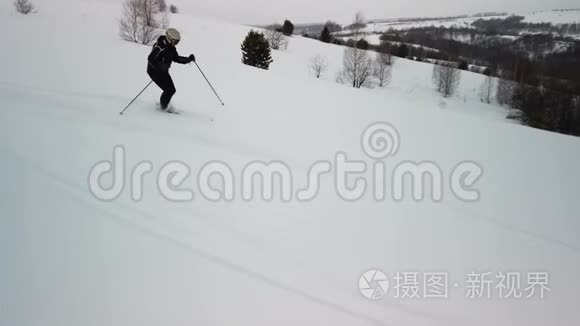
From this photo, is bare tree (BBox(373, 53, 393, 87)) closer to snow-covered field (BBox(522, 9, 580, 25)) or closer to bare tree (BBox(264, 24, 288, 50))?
bare tree (BBox(264, 24, 288, 50))

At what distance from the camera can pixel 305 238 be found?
11.0 feet

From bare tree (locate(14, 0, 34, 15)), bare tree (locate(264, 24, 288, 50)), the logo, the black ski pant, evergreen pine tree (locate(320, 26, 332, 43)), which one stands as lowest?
the logo

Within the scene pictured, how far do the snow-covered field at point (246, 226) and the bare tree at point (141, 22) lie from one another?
10.2 meters

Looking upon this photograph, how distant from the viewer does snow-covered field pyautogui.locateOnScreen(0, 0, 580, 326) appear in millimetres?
2643

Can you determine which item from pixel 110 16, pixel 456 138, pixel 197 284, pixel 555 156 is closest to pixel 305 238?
pixel 197 284

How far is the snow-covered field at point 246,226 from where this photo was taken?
104 inches

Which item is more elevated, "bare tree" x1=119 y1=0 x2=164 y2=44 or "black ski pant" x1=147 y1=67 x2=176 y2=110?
"bare tree" x1=119 y1=0 x2=164 y2=44

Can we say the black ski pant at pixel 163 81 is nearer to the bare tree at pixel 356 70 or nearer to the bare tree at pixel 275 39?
the bare tree at pixel 356 70

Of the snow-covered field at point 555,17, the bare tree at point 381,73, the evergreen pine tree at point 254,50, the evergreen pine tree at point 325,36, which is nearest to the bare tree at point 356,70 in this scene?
the bare tree at point 381,73

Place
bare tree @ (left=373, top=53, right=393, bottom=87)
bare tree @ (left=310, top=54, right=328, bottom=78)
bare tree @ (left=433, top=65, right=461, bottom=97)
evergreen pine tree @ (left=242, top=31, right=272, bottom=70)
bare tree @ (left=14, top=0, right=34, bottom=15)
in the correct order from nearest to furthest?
bare tree @ (left=14, top=0, right=34, bottom=15) < evergreen pine tree @ (left=242, top=31, right=272, bottom=70) < bare tree @ (left=310, top=54, right=328, bottom=78) < bare tree @ (left=373, top=53, right=393, bottom=87) < bare tree @ (left=433, top=65, right=461, bottom=97)

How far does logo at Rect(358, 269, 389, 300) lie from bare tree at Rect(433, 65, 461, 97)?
137 ft

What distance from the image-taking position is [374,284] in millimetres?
2975

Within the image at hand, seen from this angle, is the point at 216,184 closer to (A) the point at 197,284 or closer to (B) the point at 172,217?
(B) the point at 172,217

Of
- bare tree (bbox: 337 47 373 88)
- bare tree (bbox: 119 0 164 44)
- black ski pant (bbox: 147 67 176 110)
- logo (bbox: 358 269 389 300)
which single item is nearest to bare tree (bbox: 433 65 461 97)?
bare tree (bbox: 337 47 373 88)
